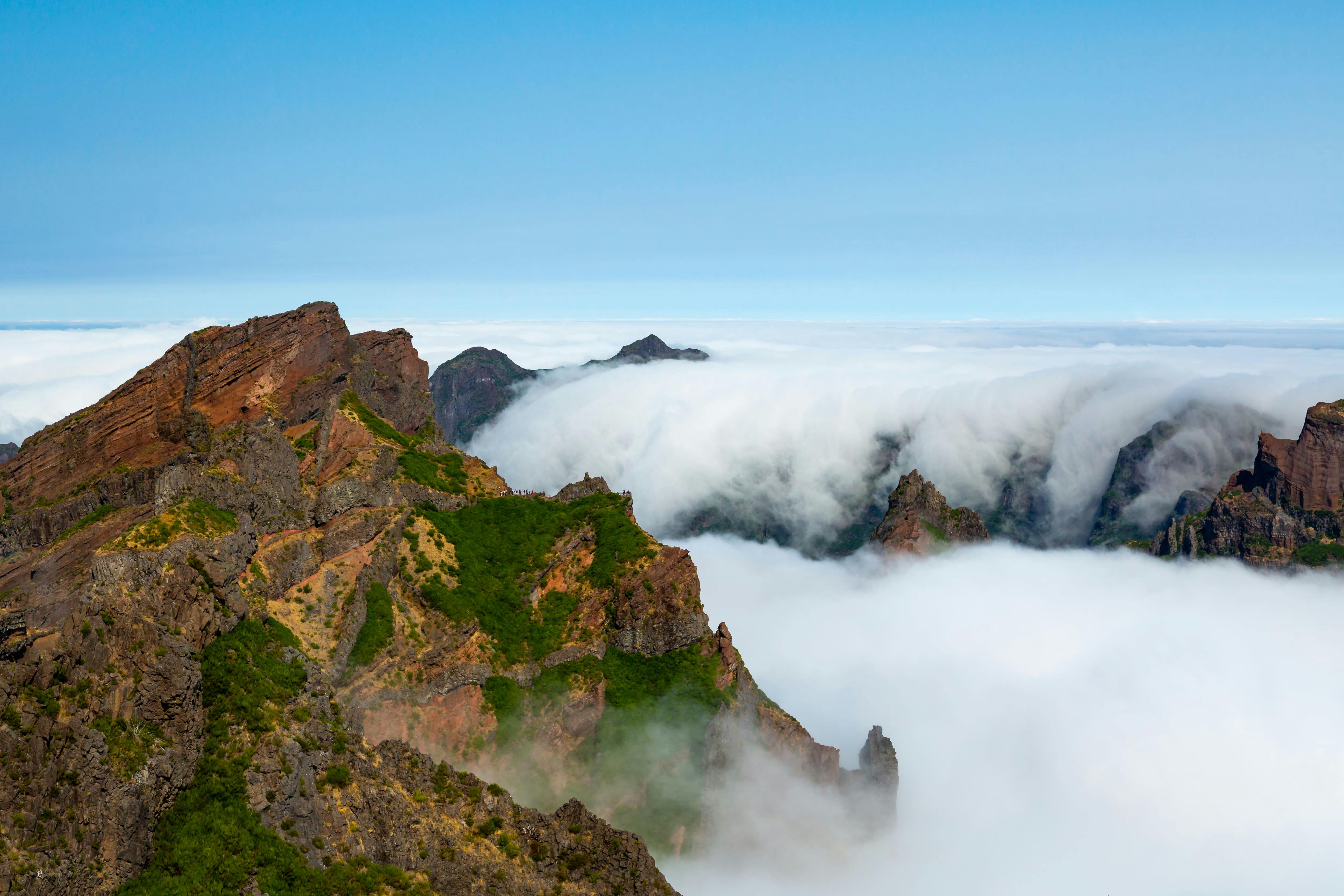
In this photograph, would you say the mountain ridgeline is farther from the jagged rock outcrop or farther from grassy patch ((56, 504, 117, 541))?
grassy patch ((56, 504, 117, 541))

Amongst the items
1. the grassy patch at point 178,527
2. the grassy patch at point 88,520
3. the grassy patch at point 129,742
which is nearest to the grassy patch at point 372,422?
the grassy patch at point 178,527

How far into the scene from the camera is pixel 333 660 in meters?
82.8

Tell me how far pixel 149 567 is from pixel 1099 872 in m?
151

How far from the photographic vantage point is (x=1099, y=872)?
145m

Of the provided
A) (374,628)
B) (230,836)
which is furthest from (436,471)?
(230,836)

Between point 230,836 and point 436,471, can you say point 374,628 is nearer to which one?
point 436,471

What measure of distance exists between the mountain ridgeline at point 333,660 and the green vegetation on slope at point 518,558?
1.26 feet

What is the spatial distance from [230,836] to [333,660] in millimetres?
40778

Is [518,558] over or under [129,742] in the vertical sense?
under

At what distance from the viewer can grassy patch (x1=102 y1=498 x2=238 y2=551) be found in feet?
231

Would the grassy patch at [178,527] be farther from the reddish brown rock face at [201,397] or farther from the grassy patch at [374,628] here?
the reddish brown rock face at [201,397]

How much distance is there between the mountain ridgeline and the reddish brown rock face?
35 centimetres

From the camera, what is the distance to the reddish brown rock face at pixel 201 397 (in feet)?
346

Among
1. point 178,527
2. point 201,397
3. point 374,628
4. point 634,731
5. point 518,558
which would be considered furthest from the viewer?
point 201,397
